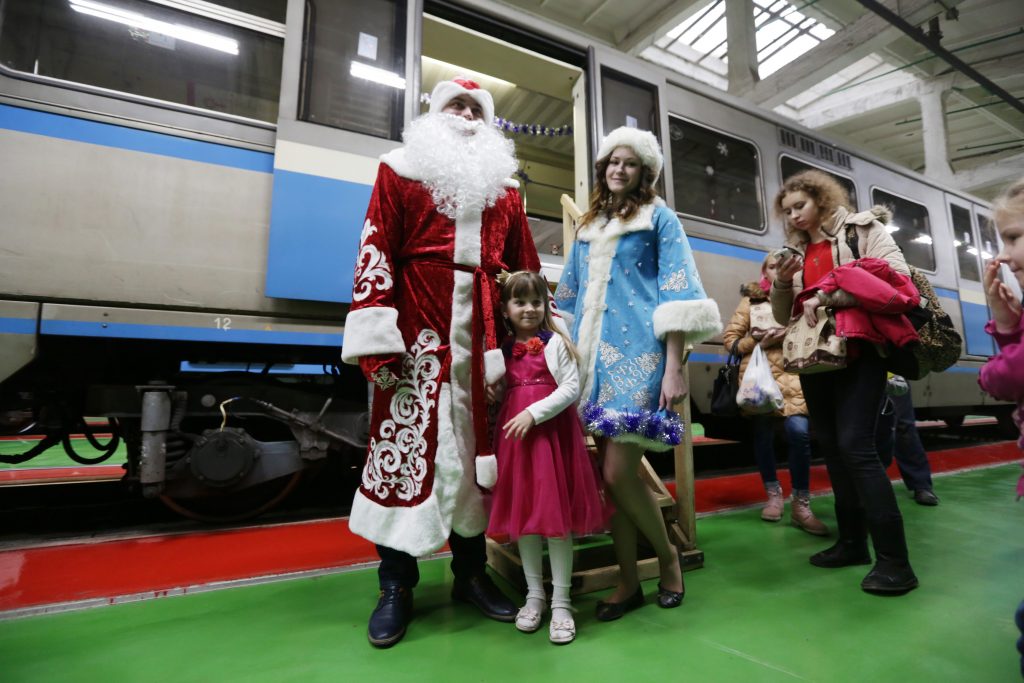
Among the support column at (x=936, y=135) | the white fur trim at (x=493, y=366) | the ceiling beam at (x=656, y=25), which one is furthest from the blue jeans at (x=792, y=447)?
the support column at (x=936, y=135)

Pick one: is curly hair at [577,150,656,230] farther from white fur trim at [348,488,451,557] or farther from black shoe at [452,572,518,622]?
black shoe at [452,572,518,622]

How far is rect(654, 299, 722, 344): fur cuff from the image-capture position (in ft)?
4.83

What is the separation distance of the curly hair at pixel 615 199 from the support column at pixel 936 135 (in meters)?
8.90

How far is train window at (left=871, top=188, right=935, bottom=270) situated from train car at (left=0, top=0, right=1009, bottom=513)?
336 centimetres

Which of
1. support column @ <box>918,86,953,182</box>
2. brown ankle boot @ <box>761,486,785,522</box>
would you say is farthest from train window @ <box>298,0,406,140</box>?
support column @ <box>918,86,953,182</box>

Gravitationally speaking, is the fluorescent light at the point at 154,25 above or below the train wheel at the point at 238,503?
above

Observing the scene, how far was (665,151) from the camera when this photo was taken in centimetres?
321

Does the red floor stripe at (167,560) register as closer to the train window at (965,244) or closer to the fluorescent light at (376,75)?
the fluorescent light at (376,75)

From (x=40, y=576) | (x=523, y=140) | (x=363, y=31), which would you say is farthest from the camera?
(x=523, y=140)

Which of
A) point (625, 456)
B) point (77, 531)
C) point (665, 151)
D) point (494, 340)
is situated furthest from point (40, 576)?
point (665, 151)

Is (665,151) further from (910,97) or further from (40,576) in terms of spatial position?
(910,97)

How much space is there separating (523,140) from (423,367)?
569 cm

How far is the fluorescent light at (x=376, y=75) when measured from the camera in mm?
2438

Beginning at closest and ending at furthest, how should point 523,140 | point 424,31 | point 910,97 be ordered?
point 424,31 → point 523,140 → point 910,97
